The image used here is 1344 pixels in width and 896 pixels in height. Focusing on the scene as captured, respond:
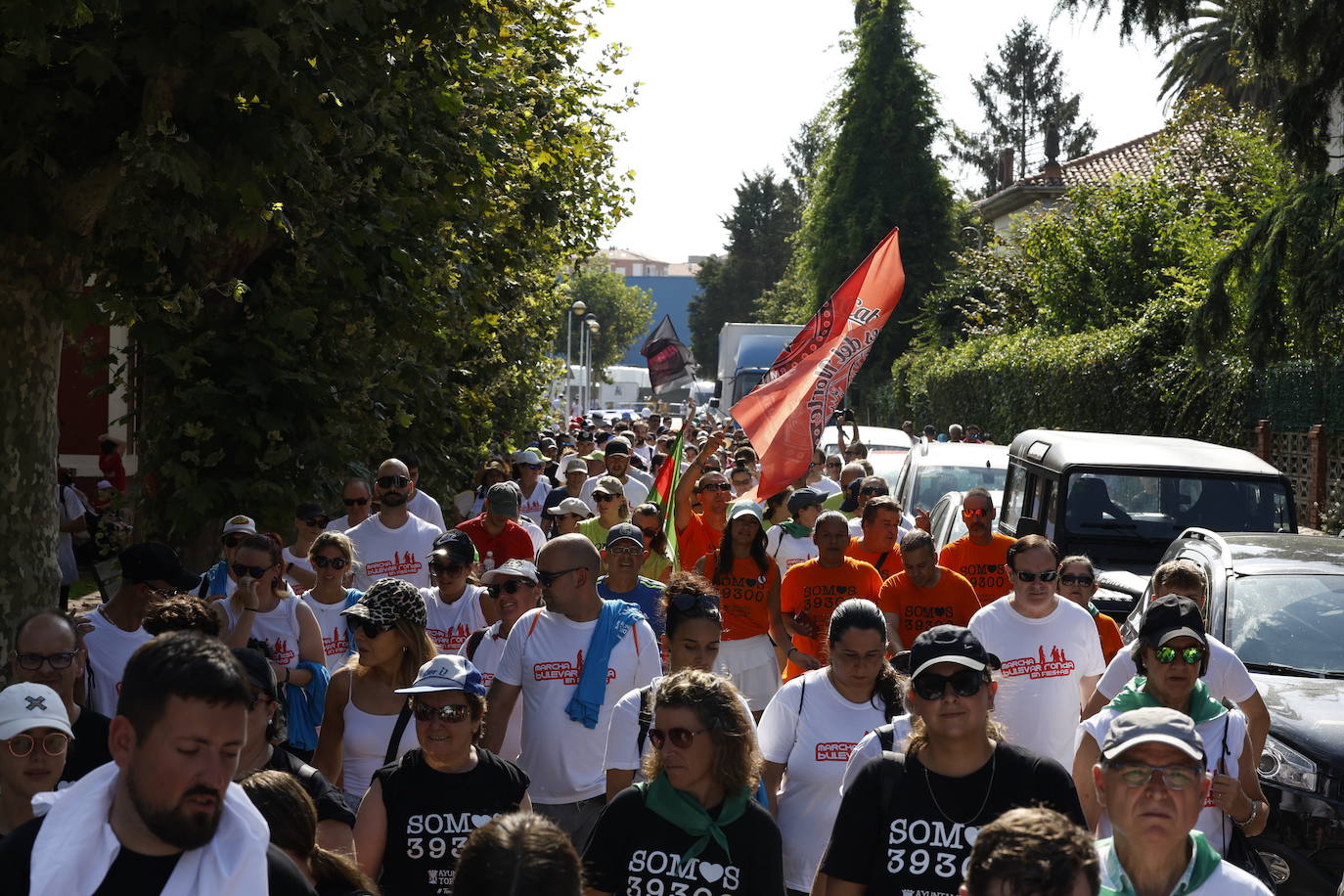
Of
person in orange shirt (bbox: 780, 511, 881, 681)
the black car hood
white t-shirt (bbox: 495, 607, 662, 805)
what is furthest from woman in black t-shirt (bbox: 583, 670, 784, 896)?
person in orange shirt (bbox: 780, 511, 881, 681)

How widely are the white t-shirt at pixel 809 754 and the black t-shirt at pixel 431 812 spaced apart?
1103 millimetres

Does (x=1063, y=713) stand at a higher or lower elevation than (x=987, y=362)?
lower

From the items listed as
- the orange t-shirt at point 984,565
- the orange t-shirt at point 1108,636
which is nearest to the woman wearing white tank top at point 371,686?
the orange t-shirt at point 1108,636

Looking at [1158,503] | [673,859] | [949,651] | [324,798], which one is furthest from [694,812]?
[1158,503]

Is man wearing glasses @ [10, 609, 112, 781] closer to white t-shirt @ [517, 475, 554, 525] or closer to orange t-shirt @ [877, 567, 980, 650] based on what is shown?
orange t-shirt @ [877, 567, 980, 650]

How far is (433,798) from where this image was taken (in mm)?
4621

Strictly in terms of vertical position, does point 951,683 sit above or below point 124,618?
above

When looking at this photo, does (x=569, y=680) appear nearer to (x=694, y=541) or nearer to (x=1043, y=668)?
(x=1043, y=668)

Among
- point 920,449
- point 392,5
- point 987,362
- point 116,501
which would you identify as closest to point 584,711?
point 392,5

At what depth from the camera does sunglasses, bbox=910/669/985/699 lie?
4.26m

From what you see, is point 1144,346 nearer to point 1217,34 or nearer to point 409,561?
point 409,561

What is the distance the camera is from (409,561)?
9.42m

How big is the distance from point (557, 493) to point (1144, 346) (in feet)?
41.3

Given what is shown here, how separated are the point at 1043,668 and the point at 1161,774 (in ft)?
10.3
